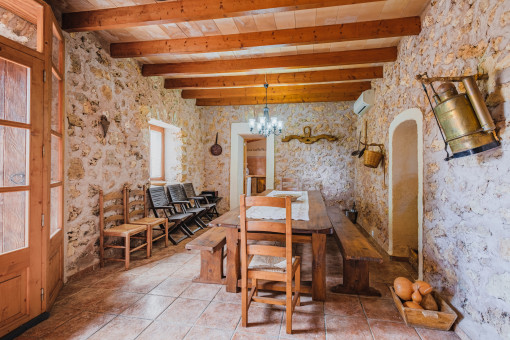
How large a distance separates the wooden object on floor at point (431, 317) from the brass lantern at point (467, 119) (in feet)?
3.74

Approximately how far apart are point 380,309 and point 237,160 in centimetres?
439

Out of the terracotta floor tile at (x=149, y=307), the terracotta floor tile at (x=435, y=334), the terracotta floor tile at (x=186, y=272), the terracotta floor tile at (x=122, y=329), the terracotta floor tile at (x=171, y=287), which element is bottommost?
the terracotta floor tile at (x=435, y=334)

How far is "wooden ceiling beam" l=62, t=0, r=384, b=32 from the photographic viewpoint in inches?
86.0

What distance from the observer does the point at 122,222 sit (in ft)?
11.1

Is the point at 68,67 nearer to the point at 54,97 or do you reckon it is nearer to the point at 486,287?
the point at 54,97

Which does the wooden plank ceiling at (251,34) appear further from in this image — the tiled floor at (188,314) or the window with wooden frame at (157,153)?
the tiled floor at (188,314)

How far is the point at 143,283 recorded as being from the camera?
2570 millimetres

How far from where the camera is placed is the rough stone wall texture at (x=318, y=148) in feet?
18.7

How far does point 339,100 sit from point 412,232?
10.2 ft

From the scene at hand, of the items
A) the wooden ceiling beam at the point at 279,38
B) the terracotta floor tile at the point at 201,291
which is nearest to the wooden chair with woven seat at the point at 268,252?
the terracotta floor tile at the point at 201,291

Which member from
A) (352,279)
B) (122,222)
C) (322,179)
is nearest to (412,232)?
(352,279)

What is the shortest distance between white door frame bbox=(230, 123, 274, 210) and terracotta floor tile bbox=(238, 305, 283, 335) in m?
3.94

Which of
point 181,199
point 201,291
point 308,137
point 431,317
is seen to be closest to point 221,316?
point 201,291

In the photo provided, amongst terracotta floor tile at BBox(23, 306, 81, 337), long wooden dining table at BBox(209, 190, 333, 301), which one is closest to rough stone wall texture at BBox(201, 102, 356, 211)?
long wooden dining table at BBox(209, 190, 333, 301)
